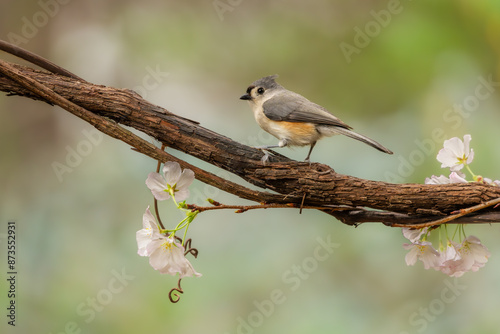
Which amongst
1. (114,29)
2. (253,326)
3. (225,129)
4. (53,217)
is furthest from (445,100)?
(53,217)

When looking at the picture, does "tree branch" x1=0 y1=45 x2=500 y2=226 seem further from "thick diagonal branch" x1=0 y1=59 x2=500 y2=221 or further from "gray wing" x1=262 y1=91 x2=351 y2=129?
"gray wing" x1=262 y1=91 x2=351 y2=129

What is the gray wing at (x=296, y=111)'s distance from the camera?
0.99 m

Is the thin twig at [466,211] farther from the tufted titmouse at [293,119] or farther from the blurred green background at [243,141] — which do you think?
the blurred green background at [243,141]

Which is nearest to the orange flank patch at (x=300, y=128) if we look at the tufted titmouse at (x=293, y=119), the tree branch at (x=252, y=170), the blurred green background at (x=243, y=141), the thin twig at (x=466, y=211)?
the tufted titmouse at (x=293, y=119)

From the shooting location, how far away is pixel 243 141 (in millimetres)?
1613

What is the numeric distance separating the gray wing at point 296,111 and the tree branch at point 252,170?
0.13 meters

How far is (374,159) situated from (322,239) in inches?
11.9

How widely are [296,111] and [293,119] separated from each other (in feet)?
0.06

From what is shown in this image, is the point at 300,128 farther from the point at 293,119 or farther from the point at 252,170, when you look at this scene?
the point at 252,170

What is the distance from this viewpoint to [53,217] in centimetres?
158

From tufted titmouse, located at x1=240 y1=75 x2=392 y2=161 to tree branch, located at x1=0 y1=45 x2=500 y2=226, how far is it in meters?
0.09

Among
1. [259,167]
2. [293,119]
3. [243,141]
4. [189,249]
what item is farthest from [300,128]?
[243,141]

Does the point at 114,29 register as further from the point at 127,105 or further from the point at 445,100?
the point at 445,100

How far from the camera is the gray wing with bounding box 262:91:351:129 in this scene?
99 centimetres
